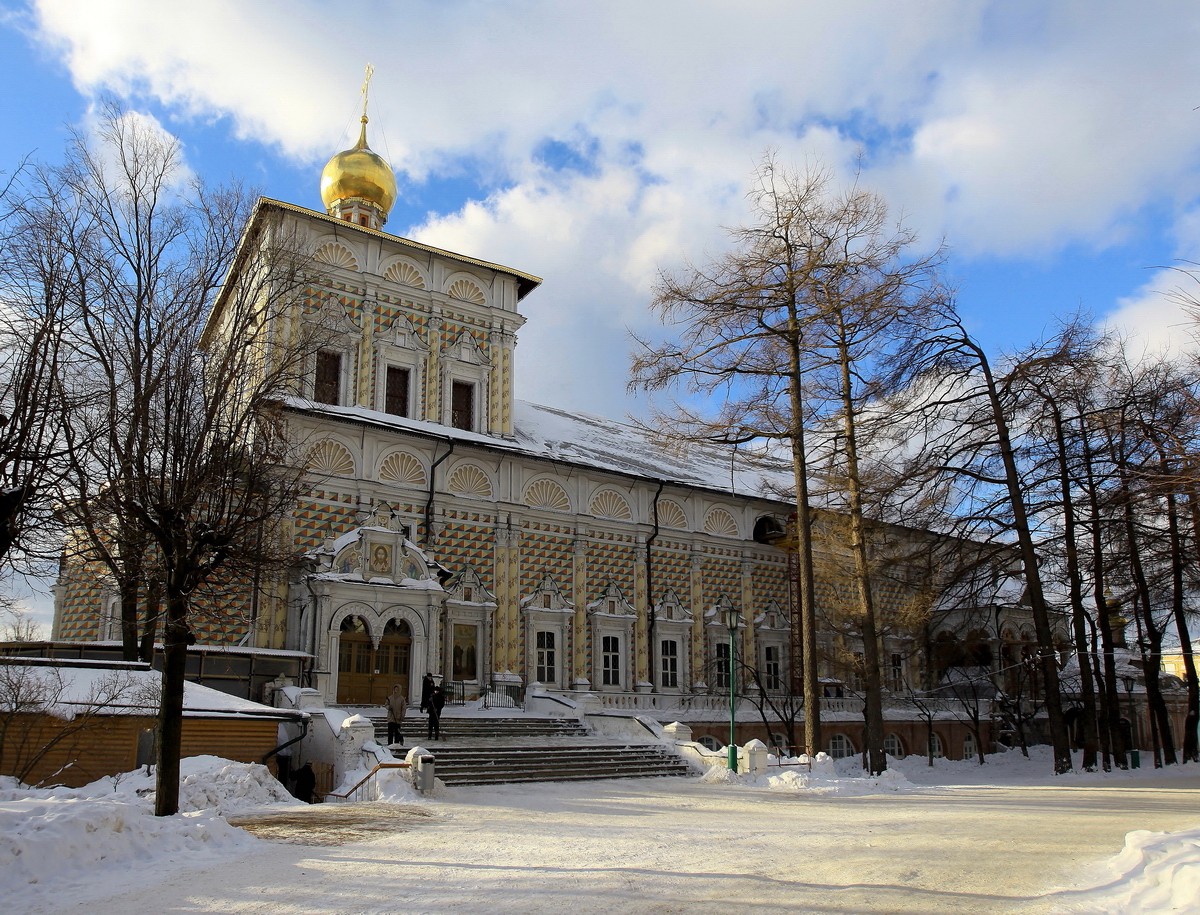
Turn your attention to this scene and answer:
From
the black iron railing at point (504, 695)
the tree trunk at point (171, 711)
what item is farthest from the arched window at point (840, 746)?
the tree trunk at point (171, 711)

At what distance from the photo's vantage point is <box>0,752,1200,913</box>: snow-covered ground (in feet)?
22.9

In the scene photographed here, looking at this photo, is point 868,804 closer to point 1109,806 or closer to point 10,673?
point 1109,806

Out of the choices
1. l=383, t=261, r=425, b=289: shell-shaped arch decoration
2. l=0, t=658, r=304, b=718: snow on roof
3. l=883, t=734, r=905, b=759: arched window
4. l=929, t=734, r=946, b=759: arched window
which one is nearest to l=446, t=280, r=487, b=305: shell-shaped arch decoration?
l=383, t=261, r=425, b=289: shell-shaped arch decoration

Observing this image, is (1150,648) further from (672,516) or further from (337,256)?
(337,256)

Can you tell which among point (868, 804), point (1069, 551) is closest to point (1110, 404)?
point (1069, 551)

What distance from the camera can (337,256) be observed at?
26.4 metres

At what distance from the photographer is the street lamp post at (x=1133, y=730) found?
23.2 meters

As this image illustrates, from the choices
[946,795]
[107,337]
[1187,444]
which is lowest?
[946,795]

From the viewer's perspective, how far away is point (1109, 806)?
45.7 ft

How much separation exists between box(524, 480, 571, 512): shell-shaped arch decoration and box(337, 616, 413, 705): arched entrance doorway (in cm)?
599

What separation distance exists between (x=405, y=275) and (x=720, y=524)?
40.7ft

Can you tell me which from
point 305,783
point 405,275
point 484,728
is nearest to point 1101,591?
point 484,728

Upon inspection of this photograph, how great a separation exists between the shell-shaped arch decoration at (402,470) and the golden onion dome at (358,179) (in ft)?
28.8

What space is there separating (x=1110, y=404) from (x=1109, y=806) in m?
12.5
